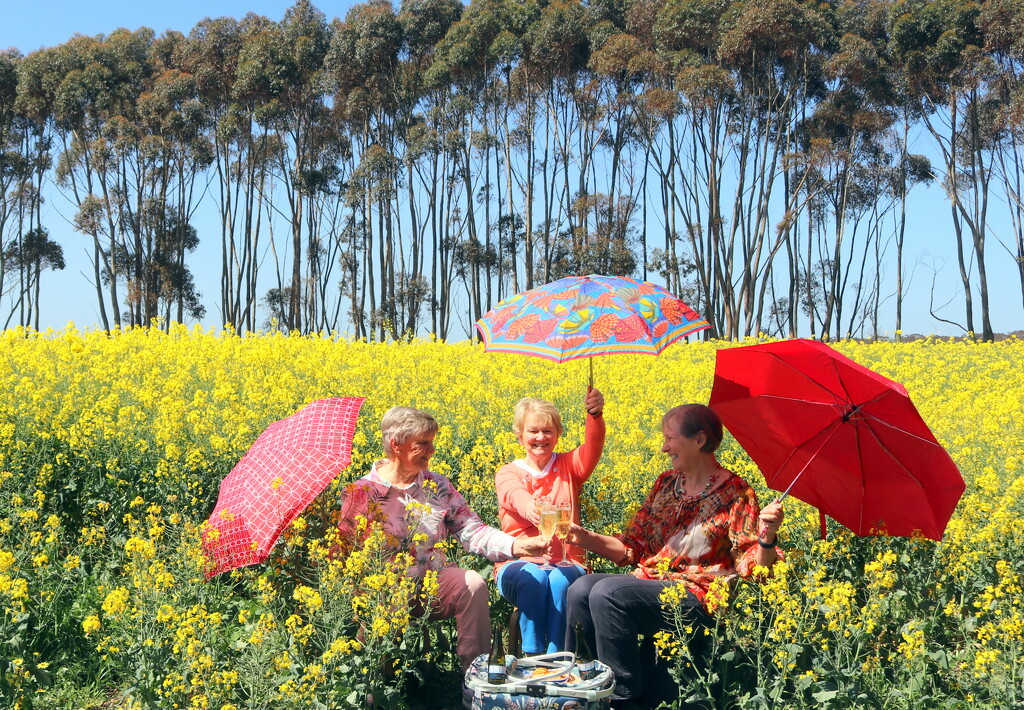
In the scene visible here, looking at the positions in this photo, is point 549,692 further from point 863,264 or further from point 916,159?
point 863,264

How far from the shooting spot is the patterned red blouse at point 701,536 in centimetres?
360

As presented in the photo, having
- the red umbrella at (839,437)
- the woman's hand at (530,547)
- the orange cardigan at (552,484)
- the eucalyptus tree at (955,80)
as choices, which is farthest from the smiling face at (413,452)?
the eucalyptus tree at (955,80)

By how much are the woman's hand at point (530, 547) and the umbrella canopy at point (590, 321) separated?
770 mm

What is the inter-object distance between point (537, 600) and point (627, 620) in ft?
1.41

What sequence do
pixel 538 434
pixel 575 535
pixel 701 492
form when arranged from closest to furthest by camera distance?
pixel 575 535 → pixel 701 492 → pixel 538 434

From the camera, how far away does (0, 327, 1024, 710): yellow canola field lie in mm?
3215

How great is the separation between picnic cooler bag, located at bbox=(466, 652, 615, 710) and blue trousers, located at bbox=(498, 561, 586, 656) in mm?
564

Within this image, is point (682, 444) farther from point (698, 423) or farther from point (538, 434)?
point (538, 434)

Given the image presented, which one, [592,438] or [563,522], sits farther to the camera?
[592,438]

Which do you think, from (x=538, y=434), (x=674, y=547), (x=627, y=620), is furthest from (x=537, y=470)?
(x=627, y=620)

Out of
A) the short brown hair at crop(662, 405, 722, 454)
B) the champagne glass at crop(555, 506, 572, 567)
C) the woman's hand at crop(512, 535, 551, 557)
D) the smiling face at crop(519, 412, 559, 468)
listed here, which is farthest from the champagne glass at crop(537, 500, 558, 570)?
the short brown hair at crop(662, 405, 722, 454)

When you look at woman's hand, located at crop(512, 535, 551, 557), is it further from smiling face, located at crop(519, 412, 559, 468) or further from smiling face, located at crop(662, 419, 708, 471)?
smiling face, located at crop(662, 419, 708, 471)

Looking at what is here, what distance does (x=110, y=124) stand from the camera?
124 ft

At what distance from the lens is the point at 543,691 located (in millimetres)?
3031
